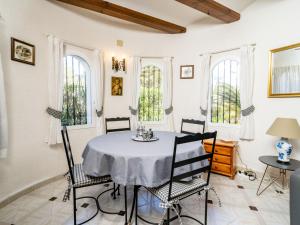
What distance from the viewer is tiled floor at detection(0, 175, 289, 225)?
6.85 feet

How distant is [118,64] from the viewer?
Result: 4.01 metres

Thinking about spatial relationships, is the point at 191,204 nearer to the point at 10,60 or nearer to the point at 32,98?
the point at 32,98

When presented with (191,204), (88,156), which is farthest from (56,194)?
(191,204)

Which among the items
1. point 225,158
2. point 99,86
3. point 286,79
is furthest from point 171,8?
point 225,158

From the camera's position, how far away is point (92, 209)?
2312mm

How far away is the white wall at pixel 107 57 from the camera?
8.16 ft

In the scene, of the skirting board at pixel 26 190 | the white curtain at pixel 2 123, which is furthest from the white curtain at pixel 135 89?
the white curtain at pixel 2 123

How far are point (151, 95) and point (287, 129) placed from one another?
270 cm

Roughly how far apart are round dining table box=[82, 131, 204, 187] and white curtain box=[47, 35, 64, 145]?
3.99 ft

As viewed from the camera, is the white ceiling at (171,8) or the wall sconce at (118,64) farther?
the wall sconce at (118,64)

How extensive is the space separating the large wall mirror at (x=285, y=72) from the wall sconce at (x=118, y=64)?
2.67 metres

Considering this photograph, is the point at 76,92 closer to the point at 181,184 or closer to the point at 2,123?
the point at 2,123

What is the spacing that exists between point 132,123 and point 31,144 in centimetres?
196

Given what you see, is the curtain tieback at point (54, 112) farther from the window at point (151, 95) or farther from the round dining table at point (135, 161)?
the window at point (151, 95)
